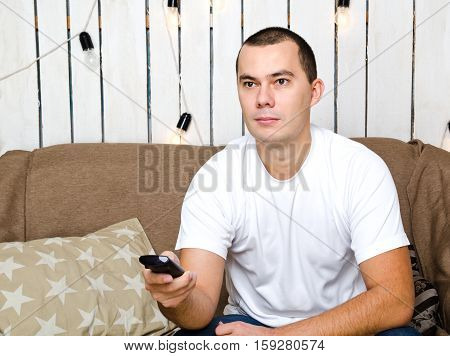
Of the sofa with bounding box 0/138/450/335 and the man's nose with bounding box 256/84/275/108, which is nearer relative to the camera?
the man's nose with bounding box 256/84/275/108

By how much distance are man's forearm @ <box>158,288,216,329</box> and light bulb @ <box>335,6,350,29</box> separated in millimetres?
1243

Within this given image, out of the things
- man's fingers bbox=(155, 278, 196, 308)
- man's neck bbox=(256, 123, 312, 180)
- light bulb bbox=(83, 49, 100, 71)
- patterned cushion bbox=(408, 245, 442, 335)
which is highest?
light bulb bbox=(83, 49, 100, 71)

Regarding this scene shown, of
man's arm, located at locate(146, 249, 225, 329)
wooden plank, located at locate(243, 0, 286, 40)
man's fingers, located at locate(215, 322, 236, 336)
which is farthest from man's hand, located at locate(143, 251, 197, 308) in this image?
wooden plank, located at locate(243, 0, 286, 40)

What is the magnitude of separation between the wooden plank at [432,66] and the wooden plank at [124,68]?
3.31ft

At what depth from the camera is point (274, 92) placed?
1394 millimetres

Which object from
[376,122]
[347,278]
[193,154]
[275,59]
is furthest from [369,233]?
[376,122]

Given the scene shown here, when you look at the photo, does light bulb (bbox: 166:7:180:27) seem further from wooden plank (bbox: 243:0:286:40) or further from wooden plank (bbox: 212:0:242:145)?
wooden plank (bbox: 243:0:286:40)

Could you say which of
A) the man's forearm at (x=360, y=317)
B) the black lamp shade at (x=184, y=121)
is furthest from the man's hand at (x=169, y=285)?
the black lamp shade at (x=184, y=121)

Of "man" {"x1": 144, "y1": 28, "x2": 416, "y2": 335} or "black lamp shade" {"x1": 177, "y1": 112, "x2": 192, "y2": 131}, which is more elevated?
"black lamp shade" {"x1": 177, "y1": 112, "x2": 192, "y2": 131}

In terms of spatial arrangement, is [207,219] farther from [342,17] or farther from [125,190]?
[342,17]

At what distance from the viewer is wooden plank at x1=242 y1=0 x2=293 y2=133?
2035mm

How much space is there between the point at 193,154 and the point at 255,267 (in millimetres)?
595

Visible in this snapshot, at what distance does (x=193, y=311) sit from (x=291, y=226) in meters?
0.32

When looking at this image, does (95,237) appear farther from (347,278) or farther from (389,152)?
(389,152)
